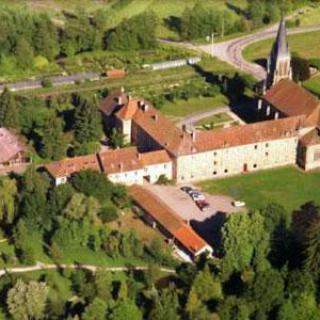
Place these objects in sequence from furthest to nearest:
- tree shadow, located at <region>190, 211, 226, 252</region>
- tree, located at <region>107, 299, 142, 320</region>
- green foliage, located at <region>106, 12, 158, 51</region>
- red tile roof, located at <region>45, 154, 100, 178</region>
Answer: green foliage, located at <region>106, 12, 158, 51</region> → red tile roof, located at <region>45, 154, 100, 178</region> → tree shadow, located at <region>190, 211, 226, 252</region> → tree, located at <region>107, 299, 142, 320</region>

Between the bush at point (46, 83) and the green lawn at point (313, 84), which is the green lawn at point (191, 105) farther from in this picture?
the bush at point (46, 83)

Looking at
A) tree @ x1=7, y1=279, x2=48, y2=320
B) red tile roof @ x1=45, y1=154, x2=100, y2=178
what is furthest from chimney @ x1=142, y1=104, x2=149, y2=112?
tree @ x1=7, y1=279, x2=48, y2=320

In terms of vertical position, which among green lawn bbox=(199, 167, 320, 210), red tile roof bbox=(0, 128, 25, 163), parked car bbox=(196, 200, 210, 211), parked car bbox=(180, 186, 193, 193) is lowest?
green lawn bbox=(199, 167, 320, 210)

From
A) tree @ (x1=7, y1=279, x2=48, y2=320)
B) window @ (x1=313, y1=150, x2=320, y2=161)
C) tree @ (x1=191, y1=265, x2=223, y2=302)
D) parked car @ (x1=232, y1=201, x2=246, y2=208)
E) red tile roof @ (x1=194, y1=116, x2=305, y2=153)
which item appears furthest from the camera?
window @ (x1=313, y1=150, x2=320, y2=161)

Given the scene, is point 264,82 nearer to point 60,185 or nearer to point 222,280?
point 60,185

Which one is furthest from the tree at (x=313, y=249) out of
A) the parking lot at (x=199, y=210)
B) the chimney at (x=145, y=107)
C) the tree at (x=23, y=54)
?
the tree at (x=23, y=54)

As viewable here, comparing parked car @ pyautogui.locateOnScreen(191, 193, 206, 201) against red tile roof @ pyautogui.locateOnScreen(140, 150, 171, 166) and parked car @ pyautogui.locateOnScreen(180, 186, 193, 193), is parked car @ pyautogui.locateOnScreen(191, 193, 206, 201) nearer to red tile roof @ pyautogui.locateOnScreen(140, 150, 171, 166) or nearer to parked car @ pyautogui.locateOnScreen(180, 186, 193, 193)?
parked car @ pyautogui.locateOnScreen(180, 186, 193, 193)
